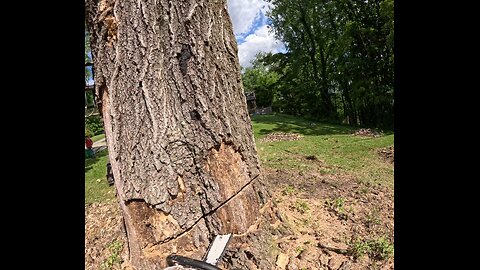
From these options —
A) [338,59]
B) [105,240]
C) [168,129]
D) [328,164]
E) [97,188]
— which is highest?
[338,59]

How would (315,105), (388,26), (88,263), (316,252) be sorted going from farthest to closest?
(315,105)
(388,26)
(88,263)
(316,252)

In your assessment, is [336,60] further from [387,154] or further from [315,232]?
[315,232]

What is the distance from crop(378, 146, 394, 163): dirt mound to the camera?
211 inches

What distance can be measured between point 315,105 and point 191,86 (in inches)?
751

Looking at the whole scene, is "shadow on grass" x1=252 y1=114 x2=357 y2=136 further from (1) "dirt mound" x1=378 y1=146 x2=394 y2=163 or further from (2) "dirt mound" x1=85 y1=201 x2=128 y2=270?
(2) "dirt mound" x1=85 y1=201 x2=128 y2=270

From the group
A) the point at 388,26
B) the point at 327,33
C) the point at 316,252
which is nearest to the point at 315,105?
the point at 327,33

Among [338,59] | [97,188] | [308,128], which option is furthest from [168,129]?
[338,59]

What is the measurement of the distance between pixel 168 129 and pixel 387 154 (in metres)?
5.31

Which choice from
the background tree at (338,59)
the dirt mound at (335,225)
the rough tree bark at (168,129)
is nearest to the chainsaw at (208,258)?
the rough tree bark at (168,129)

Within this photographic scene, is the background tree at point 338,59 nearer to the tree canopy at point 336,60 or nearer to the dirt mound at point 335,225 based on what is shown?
the tree canopy at point 336,60

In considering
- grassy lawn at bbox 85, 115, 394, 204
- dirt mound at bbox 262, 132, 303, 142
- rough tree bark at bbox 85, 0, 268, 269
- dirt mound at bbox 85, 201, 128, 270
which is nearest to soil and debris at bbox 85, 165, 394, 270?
dirt mound at bbox 85, 201, 128, 270

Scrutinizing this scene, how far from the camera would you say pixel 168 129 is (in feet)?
5.12
